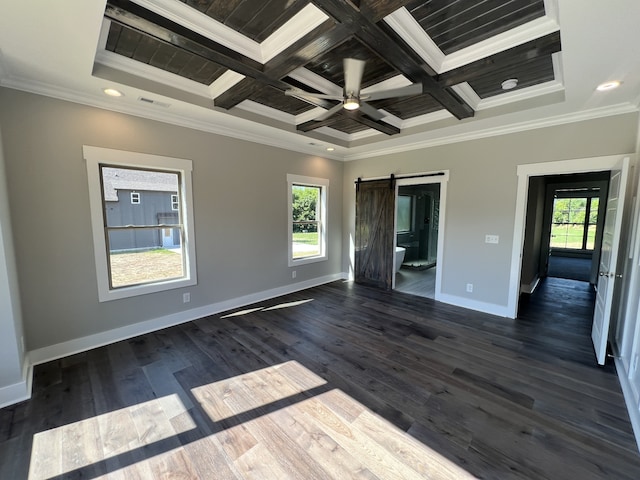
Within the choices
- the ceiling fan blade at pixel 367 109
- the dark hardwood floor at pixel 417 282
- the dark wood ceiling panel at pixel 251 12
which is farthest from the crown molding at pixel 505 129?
the dark wood ceiling panel at pixel 251 12

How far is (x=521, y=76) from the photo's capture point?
9.03ft

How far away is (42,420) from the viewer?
194cm

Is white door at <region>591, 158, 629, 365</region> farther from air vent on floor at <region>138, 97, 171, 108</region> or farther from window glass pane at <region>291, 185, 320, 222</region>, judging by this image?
air vent on floor at <region>138, 97, 171, 108</region>

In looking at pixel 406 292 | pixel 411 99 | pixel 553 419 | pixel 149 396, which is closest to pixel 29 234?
pixel 149 396

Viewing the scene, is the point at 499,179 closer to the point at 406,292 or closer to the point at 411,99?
the point at 411,99

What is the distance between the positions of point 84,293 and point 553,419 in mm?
4453

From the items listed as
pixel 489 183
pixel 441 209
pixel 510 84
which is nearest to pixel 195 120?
pixel 510 84

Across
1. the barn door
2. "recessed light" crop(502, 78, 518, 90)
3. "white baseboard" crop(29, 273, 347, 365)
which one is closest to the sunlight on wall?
"white baseboard" crop(29, 273, 347, 365)

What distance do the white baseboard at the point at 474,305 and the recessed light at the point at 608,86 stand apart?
2.75 meters

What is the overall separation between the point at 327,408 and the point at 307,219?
12.1 feet

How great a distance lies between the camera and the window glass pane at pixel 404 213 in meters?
7.55

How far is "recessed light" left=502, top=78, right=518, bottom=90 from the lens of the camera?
278 centimetres

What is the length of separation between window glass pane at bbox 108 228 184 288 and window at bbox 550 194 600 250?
10.7m

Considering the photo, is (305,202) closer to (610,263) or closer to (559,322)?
(610,263)
